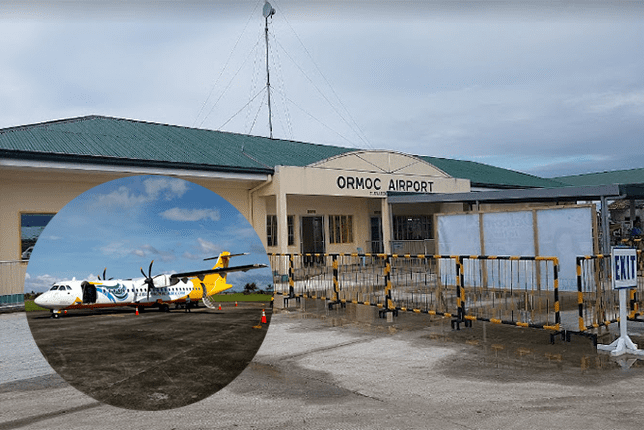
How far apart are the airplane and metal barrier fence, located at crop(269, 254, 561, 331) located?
8471 mm

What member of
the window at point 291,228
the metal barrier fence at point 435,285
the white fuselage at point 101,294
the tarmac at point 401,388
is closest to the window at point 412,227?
the window at point 291,228

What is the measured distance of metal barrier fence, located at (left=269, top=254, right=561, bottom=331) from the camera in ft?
36.3

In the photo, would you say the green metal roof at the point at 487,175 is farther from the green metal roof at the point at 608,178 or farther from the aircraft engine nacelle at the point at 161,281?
the aircraft engine nacelle at the point at 161,281

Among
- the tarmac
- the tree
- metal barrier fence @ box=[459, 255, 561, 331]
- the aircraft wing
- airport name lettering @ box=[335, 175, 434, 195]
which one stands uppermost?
airport name lettering @ box=[335, 175, 434, 195]

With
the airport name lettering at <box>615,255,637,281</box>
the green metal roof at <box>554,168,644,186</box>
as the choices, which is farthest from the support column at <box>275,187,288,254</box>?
the green metal roof at <box>554,168,644,186</box>

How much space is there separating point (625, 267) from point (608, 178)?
50.4m

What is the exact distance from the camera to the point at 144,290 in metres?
1.96

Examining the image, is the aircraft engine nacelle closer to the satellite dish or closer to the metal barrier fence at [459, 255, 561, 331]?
the metal barrier fence at [459, 255, 561, 331]

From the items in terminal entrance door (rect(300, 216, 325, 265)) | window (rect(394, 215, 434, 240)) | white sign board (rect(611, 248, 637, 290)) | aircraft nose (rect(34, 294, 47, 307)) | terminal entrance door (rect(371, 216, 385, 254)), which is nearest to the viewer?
aircraft nose (rect(34, 294, 47, 307))

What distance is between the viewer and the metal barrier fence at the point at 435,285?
11.1 m

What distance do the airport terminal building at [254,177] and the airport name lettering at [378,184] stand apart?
0.05 m

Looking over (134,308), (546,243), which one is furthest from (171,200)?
(546,243)

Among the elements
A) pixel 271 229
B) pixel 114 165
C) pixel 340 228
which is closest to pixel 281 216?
pixel 271 229

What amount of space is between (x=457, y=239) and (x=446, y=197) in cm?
903
